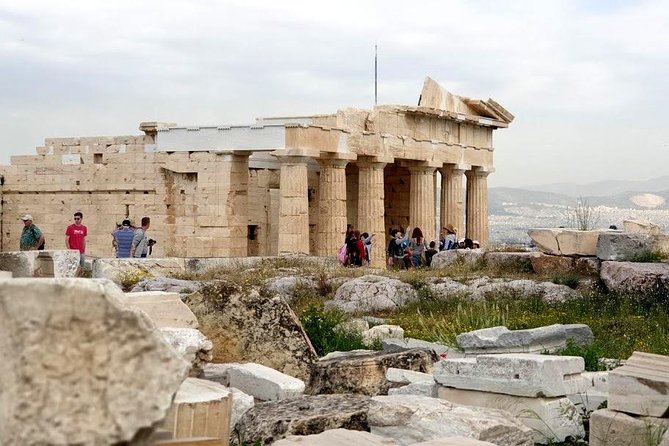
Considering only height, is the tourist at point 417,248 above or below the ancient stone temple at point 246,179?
below

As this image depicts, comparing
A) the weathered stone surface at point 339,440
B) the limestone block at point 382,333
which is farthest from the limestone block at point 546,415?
the limestone block at point 382,333

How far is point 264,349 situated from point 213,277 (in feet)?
28.6

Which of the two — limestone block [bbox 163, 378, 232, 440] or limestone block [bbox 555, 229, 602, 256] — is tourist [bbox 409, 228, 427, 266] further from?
limestone block [bbox 163, 378, 232, 440]

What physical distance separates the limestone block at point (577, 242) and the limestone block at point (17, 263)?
813 centimetres

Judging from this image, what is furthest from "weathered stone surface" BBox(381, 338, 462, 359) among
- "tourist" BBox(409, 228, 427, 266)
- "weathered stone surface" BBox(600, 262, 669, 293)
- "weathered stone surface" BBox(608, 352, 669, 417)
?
"tourist" BBox(409, 228, 427, 266)

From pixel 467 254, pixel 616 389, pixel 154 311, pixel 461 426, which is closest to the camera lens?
pixel 461 426

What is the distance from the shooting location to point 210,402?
6375 millimetres

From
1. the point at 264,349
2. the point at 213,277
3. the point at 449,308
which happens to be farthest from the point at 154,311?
the point at 213,277

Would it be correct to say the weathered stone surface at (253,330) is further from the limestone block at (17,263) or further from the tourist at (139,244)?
the tourist at (139,244)

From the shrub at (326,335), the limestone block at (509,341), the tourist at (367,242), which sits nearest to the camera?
the limestone block at (509,341)

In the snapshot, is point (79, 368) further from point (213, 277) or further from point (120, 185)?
point (120, 185)

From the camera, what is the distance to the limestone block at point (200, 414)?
6.17 meters

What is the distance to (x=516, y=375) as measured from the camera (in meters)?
8.38

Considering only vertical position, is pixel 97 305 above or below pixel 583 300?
above
